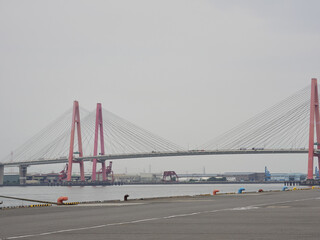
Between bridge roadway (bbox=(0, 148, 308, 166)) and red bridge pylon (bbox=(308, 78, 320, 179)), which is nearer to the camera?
red bridge pylon (bbox=(308, 78, 320, 179))

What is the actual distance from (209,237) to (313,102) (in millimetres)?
126244

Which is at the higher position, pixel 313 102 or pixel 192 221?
pixel 313 102

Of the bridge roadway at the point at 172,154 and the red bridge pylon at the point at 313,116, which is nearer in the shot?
the red bridge pylon at the point at 313,116

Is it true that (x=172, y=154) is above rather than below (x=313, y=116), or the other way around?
below

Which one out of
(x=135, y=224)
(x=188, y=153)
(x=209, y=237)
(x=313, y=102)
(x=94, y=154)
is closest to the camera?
(x=209, y=237)

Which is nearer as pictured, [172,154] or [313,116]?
[313,116]

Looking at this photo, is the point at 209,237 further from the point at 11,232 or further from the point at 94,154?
the point at 94,154

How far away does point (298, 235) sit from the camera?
16531 millimetres

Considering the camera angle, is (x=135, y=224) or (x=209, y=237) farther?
(x=135, y=224)

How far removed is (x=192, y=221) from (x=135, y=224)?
2.59 meters

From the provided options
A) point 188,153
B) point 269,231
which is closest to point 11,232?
point 269,231

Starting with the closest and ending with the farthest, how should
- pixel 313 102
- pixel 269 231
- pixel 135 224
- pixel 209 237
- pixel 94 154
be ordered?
pixel 209 237 < pixel 269 231 < pixel 135 224 < pixel 313 102 < pixel 94 154

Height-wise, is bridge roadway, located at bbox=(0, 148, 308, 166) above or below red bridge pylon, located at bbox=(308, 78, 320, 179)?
below

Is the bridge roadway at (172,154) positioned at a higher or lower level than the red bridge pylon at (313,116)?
lower
